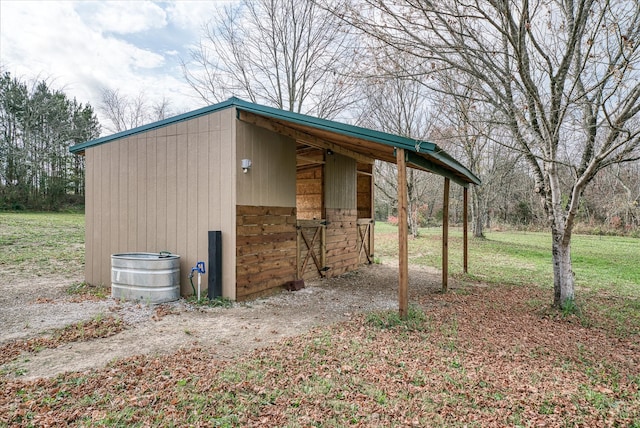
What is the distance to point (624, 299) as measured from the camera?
609cm

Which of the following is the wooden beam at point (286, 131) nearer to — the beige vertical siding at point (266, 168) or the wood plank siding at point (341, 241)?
the beige vertical siding at point (266, 168)

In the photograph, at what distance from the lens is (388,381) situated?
279 centimetres

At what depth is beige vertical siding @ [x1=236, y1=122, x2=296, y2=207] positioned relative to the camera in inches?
208

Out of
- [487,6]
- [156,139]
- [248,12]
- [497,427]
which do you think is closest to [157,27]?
[248,12]

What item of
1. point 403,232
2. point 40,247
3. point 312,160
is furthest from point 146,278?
point 40,247

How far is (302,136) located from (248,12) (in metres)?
7.26

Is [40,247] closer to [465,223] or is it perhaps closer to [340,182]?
[340,182]

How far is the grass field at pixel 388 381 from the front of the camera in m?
2.29

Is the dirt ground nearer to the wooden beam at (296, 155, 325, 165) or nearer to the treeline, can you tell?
the wooden beam at (296, 155, 325, 165)

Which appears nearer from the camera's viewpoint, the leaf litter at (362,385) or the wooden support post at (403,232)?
the leaf litter at (362,385)

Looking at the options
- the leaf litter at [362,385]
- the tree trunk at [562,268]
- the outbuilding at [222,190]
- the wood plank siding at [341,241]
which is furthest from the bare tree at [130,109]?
the tree trunk at [562,268]

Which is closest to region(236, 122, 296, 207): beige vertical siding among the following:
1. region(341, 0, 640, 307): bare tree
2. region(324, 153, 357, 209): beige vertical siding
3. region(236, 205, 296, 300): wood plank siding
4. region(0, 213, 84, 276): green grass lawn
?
region(236, 205, 296, 300): wood plank siding

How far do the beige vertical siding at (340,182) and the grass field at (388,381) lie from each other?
3541mm

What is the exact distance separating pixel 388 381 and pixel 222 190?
142 inches
